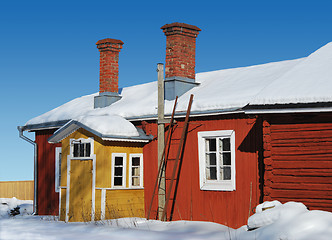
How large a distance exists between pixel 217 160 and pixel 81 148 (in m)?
4.00

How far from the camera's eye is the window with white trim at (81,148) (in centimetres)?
1484

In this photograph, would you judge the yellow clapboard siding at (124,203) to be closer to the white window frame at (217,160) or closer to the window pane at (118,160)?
the window pane at (118,160)

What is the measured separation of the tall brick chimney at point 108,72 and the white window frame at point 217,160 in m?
5.59

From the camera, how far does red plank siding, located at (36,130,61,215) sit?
18.2m

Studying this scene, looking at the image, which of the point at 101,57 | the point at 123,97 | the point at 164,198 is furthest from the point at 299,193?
the point at 101,57

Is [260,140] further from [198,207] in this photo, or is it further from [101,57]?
[101,57]

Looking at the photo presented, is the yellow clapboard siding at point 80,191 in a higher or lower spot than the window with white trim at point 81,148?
lower

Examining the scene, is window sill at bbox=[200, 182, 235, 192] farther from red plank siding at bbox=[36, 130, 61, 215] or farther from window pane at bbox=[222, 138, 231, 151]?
red plank siding at bbox=[36, 130, 61, 215]

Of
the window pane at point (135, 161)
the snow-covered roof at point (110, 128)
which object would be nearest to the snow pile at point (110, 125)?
the snow-covered roof at point (110, 128)

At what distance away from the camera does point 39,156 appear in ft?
62.4

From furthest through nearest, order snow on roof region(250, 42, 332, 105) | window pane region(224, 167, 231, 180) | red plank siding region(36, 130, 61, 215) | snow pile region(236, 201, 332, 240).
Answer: red plank siding region(36, 130, 61, 215), window pane region(224, 167, 231, 180), snow on roof region(250, 42, 332, 105), snow pile region(236, 201, 332, 240)

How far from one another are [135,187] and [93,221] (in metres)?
1.58

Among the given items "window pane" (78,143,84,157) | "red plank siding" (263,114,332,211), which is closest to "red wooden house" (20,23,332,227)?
"red plank siding" (263,114,332,211)

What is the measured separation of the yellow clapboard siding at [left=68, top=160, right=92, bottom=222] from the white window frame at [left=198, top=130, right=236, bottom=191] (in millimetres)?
3119
